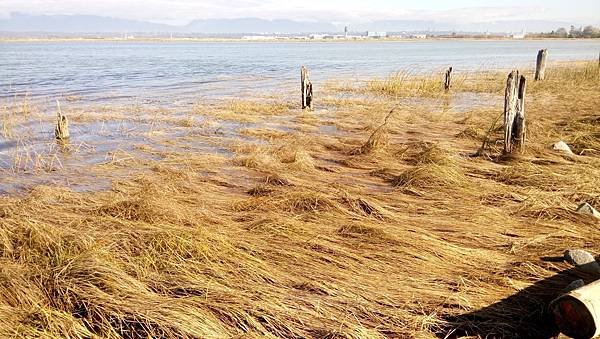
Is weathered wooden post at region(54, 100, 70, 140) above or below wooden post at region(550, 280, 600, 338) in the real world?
below

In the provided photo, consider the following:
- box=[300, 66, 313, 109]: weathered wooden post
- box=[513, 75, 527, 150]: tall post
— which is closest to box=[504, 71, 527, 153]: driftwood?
box=[513, 75, 527, 150]: tall post

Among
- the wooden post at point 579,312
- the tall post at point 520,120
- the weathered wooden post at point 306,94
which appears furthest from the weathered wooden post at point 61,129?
the wooden post at point 579,312

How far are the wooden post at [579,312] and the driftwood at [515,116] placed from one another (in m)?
6.46

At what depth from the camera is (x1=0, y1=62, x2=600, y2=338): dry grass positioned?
380 centimetres

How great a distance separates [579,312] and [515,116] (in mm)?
6957

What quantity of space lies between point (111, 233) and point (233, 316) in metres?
2.15

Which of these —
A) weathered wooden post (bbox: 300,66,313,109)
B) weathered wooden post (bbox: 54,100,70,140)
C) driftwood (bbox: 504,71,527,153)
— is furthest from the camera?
weathered wooden post (bbox: 300,66,313,109)

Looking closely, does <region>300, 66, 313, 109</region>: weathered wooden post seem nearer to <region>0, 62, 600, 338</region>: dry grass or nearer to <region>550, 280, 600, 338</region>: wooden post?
<region>0, 62, 600, 338</region>: dry grass

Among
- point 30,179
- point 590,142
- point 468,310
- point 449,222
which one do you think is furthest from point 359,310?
point 590,142

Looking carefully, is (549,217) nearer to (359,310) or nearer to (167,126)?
(359,310)

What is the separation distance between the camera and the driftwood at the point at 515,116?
9.42 meters

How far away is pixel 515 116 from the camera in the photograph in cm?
957

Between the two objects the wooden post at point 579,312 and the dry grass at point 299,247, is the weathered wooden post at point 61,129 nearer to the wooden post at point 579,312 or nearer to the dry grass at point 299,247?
the dry grass at point 299,247

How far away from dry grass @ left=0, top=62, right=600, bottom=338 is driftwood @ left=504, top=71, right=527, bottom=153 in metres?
0.36
